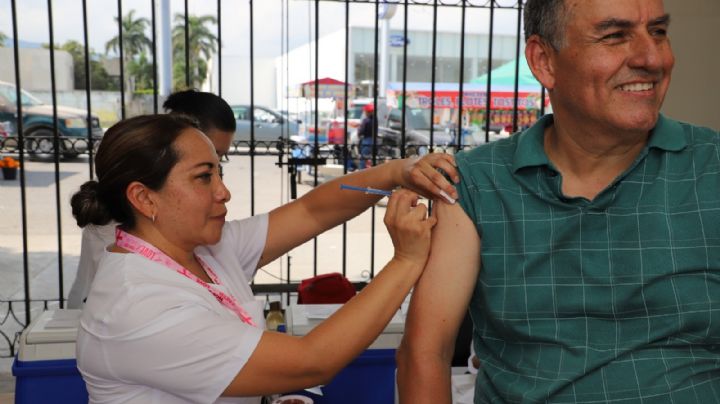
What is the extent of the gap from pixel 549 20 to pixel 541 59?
0.10 meters

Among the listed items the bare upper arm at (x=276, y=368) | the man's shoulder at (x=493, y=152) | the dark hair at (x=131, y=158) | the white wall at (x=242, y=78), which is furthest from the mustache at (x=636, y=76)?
the white wall at (x=242, y=78)

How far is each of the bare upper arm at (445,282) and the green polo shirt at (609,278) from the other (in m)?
0.03

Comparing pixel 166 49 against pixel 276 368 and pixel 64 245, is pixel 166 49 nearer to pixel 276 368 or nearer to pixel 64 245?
pixel 64 245

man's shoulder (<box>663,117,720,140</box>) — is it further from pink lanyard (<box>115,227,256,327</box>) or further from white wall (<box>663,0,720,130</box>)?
white wall (<box>663,0,720,130</box>)

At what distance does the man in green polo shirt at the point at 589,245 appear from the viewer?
144 centimetres

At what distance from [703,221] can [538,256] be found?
0.34m

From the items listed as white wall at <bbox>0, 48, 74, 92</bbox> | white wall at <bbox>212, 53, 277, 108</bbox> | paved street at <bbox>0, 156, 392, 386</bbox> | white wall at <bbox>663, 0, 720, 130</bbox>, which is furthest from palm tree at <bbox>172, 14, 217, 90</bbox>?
white wall at <bbox>663, 0, 720, 130</bbox>

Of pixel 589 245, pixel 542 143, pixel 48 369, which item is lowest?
pixel 48 369

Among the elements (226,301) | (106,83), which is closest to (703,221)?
(226,301)

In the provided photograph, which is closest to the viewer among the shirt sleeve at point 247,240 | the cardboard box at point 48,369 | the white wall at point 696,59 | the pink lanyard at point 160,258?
the pink lanyard at point 160,258

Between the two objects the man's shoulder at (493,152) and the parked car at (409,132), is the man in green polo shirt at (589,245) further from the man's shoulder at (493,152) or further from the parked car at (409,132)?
the parked car at (409,132)

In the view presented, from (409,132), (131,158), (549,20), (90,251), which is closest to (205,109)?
(90,251)

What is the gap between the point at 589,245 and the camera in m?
1.49

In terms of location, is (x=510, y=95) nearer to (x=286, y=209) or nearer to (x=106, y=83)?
(x=286, y=209)
